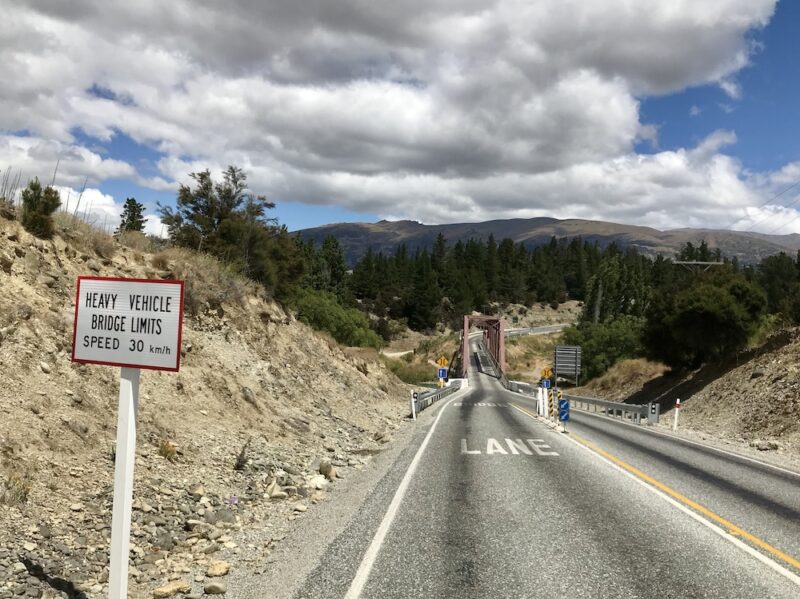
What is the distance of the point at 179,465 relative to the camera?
29.5ft

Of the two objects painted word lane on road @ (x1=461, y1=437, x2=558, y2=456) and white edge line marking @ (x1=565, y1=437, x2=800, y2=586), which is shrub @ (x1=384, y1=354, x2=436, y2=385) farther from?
white edge line marking @ (x1=565, y1=437, x2=800, y2=586)

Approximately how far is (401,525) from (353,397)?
16.6 metres

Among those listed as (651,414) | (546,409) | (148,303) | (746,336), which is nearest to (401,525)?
(148,303)

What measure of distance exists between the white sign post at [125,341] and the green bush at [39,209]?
9704 millimetres

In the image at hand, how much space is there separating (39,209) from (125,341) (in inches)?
412

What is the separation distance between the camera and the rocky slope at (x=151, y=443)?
585cm

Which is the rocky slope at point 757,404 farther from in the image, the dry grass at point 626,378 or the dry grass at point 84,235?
the dry grass at point 84,235

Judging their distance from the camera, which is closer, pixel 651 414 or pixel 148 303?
pixel 148 303

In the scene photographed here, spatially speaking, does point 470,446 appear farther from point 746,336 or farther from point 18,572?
point 746,336

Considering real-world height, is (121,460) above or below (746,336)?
below

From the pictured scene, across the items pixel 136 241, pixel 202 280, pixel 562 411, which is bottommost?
pixel 562 411

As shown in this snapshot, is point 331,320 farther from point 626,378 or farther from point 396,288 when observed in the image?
point 396,288

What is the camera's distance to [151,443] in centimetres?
913

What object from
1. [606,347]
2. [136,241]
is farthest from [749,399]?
[606,347]
